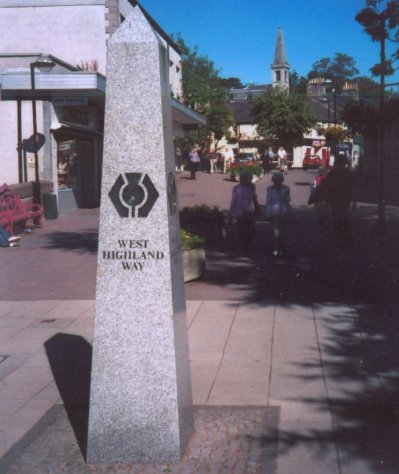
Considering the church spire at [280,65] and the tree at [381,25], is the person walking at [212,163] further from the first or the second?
the church spire at [280,65]

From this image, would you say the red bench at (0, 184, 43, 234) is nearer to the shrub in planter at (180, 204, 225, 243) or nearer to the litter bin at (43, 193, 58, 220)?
the litter bin at (43, 193, 58, 220)

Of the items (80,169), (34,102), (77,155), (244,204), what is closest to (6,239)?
(244,204)

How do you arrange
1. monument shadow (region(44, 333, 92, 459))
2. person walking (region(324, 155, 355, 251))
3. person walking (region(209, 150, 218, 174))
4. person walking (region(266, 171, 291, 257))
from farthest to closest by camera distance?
person walking (region(209, 150, 218, 174)) < person walking (region(324, 155, 355, 251)) < person walking (region(266, 171, 291, 257)) < monument shadow (region(44, 333, 92, 459))

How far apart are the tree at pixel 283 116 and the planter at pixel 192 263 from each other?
162 feet

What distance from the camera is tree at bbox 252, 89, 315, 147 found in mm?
58812

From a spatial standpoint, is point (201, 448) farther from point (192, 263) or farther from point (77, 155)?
point (77, 155)

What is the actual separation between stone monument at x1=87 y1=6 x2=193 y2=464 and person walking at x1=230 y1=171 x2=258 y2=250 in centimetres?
859

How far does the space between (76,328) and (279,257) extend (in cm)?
554

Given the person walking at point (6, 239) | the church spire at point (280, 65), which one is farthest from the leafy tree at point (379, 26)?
the church spire at point (280, 65)

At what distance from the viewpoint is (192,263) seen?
10680mm

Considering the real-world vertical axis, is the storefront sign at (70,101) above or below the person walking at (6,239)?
above

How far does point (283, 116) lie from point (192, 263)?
49.8m

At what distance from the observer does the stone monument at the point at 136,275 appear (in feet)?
15.0

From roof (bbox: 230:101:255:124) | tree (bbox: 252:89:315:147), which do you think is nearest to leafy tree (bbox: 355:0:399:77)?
tree (bbox: 252:89:315:147)
